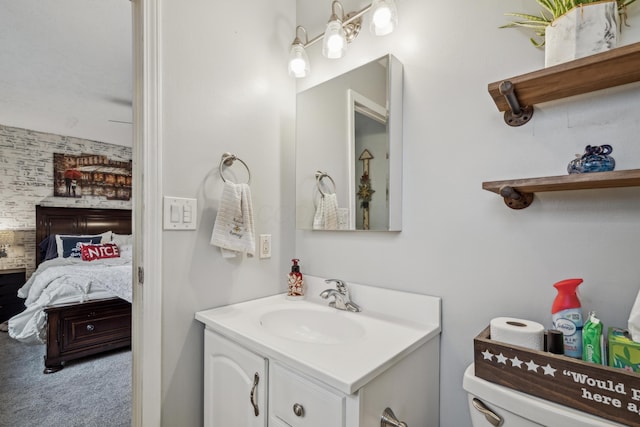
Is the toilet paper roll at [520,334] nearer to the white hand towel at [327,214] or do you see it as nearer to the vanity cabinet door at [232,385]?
the vanity cabinet door at [232,385]

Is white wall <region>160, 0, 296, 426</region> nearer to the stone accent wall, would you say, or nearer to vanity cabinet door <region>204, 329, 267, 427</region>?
vanity cabinet door <region>204, 329, 267, 427</region>

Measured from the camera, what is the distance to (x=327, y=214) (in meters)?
1.40

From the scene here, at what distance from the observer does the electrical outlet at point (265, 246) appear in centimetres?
141

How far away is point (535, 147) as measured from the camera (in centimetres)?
87

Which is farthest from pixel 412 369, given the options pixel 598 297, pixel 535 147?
pixel 535 147

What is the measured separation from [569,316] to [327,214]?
917 millimetres

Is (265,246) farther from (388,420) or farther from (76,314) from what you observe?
(76,314)

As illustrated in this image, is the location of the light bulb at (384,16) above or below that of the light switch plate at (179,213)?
above

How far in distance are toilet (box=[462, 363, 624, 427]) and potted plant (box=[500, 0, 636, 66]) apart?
0.80 meters

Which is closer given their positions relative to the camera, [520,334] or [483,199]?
[520,334]

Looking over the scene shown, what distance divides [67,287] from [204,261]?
7.10 ft

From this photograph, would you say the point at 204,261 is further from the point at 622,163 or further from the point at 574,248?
the point at 622,163

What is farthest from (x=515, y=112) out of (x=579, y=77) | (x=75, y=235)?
(x=75, y=235)

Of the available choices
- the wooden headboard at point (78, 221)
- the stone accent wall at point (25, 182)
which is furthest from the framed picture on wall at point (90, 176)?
the wooden headboard at point (78, 221)
